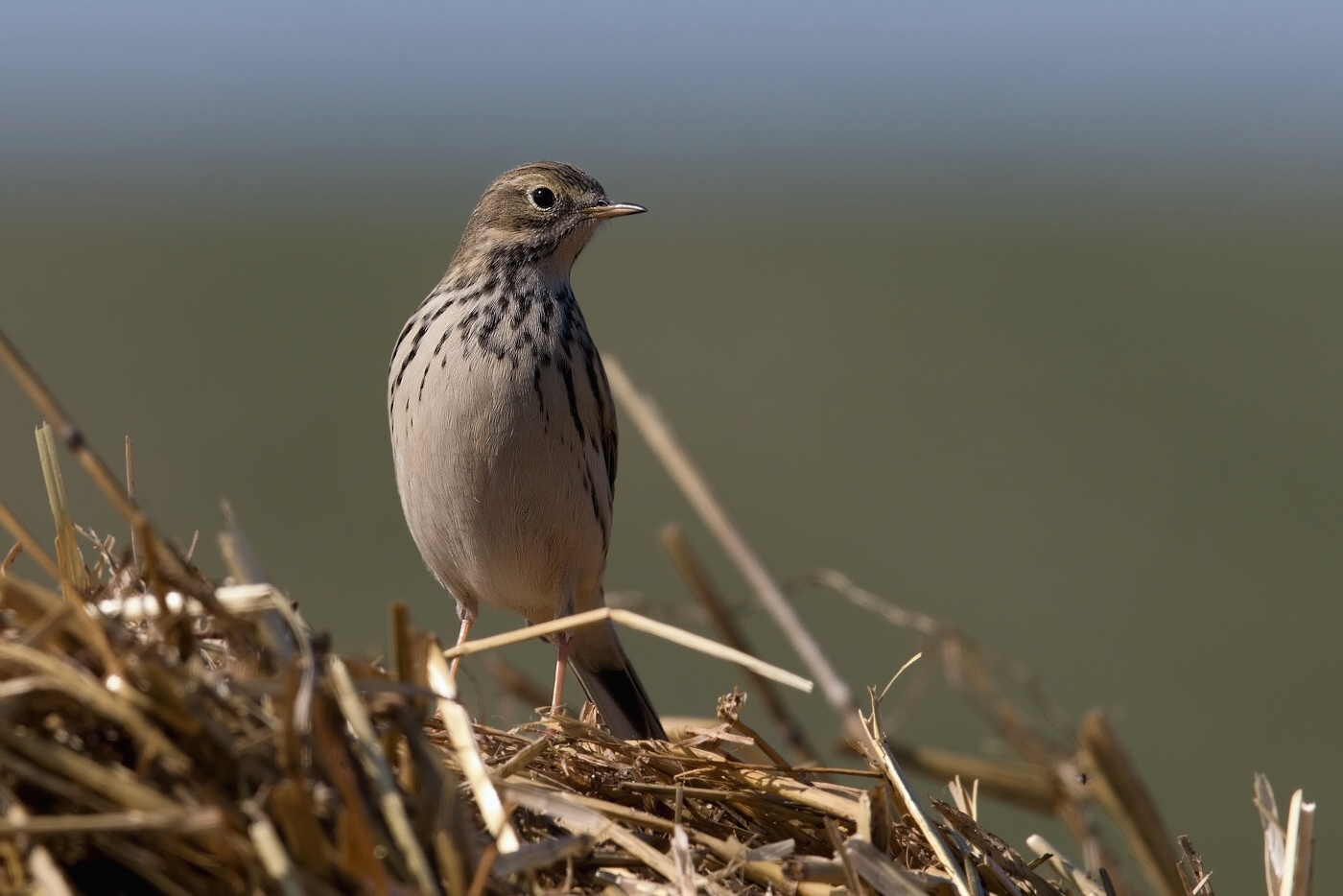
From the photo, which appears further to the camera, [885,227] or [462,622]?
[885,227]

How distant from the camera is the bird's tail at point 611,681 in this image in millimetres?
6398

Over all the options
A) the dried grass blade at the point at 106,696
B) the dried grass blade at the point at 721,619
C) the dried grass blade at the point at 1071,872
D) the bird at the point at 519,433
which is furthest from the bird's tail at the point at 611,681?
the dried grass blade at the point at 106,696

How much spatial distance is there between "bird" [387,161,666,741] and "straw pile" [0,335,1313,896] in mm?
1995

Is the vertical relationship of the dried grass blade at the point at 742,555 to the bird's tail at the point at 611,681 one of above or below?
above

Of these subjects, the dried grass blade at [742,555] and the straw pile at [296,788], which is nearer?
the straw pile at [296,788]

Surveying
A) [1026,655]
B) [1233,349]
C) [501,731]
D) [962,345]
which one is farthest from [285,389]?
[501,731]

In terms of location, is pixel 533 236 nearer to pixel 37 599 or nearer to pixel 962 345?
pixel 37 599

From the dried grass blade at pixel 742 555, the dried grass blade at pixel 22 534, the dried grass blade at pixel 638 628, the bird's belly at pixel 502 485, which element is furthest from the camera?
the bird's belly at pixel 502 485

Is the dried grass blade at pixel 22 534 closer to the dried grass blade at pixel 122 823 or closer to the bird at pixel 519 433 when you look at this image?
the dried grass blade at pixel 122 823

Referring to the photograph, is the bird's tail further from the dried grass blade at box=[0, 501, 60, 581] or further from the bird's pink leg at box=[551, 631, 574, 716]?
the dried grass blade at box=[0, 501, 60, 581]

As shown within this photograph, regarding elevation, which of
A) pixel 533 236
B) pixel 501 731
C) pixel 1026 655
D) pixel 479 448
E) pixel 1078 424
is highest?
pixel 533 236

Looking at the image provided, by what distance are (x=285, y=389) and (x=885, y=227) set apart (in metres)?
19.5

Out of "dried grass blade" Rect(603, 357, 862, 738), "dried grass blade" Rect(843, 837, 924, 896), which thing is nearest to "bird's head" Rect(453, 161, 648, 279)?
"dried grass blade" Rect(603, 357, 862, 738)

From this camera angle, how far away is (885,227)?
42562 millimetres
